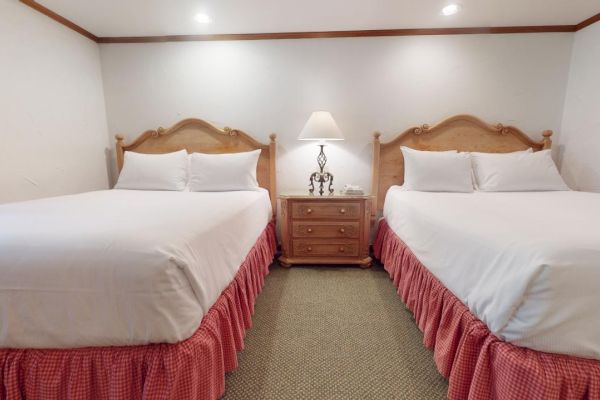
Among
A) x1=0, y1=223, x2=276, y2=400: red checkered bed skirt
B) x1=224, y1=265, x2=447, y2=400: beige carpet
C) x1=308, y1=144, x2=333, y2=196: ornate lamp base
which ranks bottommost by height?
x1=224, y1=265, x2=447, y2=400: beige carpet

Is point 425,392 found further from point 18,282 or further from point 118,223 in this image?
point 18,282

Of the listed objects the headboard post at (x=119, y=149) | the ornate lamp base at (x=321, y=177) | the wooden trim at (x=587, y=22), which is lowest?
the ornate lamp base at (x=321, y=177)

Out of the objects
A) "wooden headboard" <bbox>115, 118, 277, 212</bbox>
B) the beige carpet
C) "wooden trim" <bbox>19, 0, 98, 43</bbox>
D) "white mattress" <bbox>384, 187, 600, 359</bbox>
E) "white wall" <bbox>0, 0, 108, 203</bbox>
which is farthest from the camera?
"wooden headboard" <bbox>115, 118, 277, 212</bbox>

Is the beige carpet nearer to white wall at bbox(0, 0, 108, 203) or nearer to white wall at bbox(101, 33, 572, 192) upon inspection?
white wall at bbox(101, 33, 572, 192)

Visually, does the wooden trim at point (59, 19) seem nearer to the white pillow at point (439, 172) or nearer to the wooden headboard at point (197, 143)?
the wooden headboard at point (197, 143)

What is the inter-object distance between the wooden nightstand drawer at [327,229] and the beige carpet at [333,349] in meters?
0.41

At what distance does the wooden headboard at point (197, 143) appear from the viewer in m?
2.55

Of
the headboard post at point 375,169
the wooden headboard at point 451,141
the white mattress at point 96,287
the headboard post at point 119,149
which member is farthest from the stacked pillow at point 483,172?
the headboard post at point 119,149

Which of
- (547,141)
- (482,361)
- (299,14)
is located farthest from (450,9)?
(482,361)

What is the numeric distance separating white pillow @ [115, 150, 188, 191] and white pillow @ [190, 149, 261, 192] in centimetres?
11

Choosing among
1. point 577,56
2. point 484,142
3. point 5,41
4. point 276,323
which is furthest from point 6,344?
point 577,56

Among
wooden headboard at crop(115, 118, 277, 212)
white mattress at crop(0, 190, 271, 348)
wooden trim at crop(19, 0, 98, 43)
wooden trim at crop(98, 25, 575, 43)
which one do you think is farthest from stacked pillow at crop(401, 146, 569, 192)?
wooden trim at crop(19, 0, 98, 43)

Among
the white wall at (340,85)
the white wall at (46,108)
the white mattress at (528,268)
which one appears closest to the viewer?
the white mattress at (528,268)

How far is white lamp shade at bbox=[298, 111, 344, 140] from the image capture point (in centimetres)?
219
